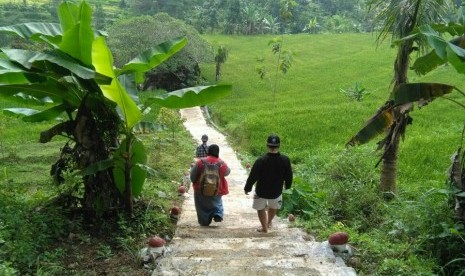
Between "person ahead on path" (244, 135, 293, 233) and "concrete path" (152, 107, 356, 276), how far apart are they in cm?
34

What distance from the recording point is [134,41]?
89.8 feet

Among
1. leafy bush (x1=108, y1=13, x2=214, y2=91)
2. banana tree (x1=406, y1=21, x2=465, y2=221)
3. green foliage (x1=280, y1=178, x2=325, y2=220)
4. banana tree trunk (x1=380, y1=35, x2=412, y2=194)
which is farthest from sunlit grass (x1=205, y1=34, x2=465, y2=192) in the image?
leafy bush (x1=108, y1=13, x2=214, y2=91)

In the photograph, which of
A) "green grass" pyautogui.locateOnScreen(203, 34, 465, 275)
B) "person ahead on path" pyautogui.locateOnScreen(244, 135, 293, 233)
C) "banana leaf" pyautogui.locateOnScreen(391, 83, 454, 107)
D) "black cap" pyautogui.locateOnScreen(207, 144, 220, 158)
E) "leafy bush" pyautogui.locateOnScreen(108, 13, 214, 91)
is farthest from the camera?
"leafy bush" pyautogui.locateOnScreen(108, 13, 214, 91)

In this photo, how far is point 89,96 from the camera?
5812mm

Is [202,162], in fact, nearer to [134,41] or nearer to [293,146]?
[293,146]

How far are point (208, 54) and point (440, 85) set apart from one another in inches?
977

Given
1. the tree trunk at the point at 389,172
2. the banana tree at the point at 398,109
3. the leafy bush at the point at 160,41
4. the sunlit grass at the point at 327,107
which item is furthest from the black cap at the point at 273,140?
the leafy bush at the point at 160,41

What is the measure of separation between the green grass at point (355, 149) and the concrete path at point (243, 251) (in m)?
0.44

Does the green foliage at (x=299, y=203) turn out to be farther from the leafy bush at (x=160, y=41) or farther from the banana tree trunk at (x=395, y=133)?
the leafy bush at (x=160, y=41)

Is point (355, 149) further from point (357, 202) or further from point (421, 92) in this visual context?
point (421, 92)

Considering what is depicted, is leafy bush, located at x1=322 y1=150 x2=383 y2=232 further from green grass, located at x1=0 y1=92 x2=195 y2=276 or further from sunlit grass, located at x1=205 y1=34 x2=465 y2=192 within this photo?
green grass, located at x1=0 y1=92 x2=195 y2=276

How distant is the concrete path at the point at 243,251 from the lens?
14.5 feet

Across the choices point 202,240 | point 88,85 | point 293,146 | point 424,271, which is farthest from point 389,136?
point 293,146

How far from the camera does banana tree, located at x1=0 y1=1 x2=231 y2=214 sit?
17.6 ft
